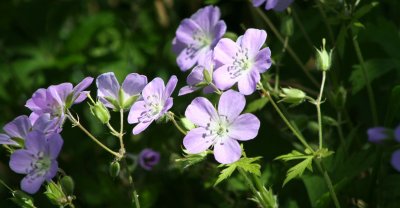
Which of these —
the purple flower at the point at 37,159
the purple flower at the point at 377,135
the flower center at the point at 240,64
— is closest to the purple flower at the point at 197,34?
the flower center at the point at 240,64

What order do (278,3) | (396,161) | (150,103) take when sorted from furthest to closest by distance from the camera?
(278,3) → (150,103) → (396,161)

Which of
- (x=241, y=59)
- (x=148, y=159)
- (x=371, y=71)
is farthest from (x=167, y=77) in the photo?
(x=241, y=59)

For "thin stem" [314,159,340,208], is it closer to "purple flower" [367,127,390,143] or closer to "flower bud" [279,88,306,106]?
"flower bud" [279,88,306,106]

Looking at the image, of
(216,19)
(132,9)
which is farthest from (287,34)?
(132,9)

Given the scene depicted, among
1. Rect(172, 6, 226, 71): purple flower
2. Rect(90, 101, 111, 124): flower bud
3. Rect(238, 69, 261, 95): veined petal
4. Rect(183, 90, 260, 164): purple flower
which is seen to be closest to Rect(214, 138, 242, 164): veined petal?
Rect(183, 90, 260, 164): purple flower

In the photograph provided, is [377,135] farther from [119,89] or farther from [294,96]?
[119,89]

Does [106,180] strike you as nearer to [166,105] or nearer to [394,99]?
[166,105]
